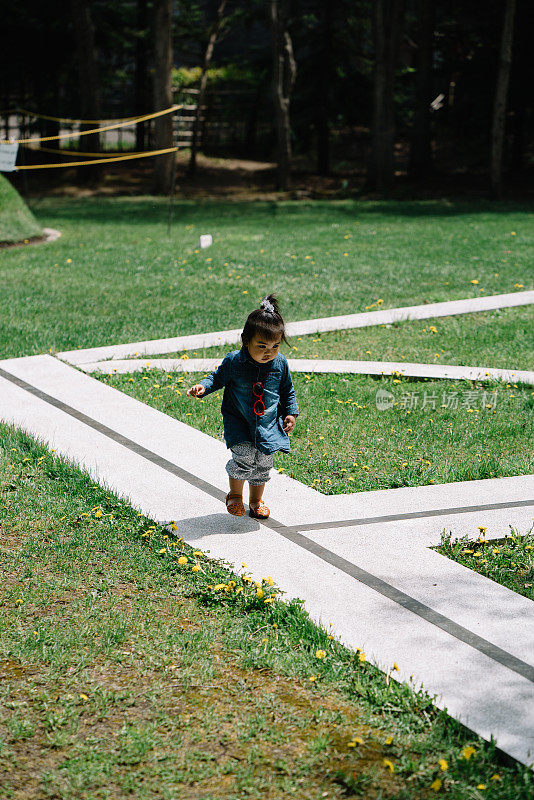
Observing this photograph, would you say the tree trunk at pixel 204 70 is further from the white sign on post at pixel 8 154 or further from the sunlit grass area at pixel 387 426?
the sunlit grass area at pixel 387 426

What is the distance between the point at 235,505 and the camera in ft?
15.5

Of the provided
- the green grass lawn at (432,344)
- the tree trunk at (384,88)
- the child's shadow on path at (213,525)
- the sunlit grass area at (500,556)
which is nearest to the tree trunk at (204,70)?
the tree trunk at (384,88)

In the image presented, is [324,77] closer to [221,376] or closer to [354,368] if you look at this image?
[354,368]

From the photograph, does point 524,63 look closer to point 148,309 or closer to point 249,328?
point 148,309

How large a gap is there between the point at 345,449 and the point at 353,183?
24.0 meters

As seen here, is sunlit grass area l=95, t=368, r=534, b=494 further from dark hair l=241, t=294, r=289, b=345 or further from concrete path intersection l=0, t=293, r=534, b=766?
dark hair l=241, t=294, r=289, b=345

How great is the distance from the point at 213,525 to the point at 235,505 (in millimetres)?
163

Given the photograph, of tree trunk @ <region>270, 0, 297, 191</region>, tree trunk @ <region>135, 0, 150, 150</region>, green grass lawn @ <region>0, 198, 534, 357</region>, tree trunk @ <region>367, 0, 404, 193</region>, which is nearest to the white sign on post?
green grass lawn @ <region>0, 198, 534, 357</region>

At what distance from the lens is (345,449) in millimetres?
5891

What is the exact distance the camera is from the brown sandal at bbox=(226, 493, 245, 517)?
4727 mm

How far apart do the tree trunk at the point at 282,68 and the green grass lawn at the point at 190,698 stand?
73.1 feet

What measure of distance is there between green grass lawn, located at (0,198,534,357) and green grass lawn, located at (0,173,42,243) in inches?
24.1

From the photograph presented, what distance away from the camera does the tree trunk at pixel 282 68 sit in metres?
24.0

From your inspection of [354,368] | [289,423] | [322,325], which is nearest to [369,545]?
[289,423]
